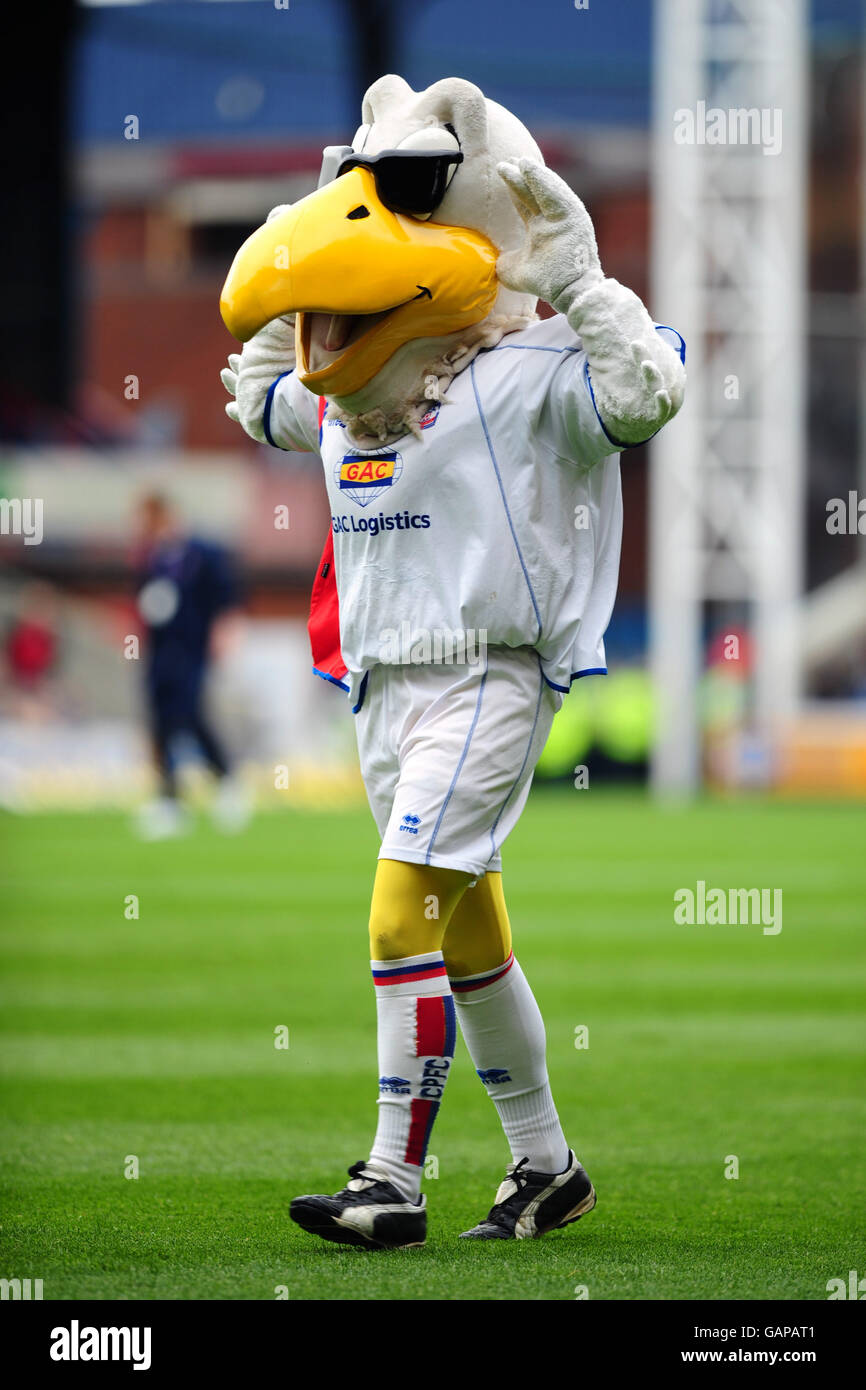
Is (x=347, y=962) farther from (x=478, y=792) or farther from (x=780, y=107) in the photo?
(x=780, y=107)

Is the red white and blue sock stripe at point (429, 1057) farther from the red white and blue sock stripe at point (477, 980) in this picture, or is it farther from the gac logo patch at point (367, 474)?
the gac logo patch at point (367, 474)

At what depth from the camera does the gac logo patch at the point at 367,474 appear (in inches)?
153

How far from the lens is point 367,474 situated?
3.91 meters

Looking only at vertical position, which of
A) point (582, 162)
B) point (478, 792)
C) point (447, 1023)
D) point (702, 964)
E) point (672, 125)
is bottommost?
point (702, 964)

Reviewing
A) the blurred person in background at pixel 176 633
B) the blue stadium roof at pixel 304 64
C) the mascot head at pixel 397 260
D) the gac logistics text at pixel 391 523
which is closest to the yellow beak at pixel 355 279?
the mascot head at pixel 397 260

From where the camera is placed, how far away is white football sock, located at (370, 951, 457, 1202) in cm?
377

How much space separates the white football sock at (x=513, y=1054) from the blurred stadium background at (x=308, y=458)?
13.7 metres

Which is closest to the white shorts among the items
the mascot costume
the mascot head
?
the mascot costume

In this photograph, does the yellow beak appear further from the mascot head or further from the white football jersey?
the white football jersey

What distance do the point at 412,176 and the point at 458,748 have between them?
1072mm

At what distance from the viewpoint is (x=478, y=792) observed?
379 centimetres
